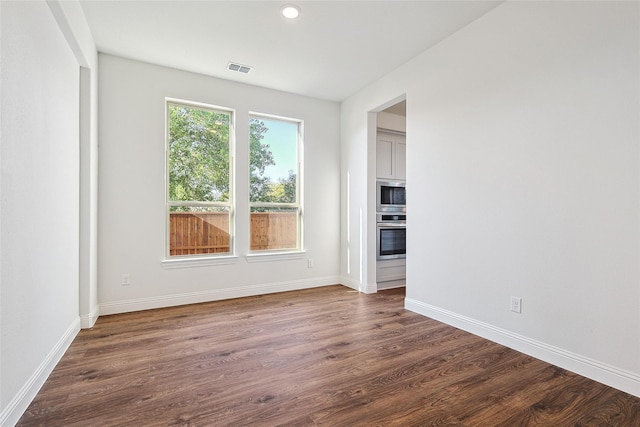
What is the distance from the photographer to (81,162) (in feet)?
9.37

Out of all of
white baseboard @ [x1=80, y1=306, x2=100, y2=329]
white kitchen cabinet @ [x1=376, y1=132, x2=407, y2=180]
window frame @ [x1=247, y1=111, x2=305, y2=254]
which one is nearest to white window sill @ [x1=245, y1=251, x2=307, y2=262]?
window frame @ [x1=247, y1=111, x2=305, y2=254]

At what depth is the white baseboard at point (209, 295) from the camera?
134 inches

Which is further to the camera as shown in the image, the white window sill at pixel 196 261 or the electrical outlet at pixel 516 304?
the white window sill at pixel 196 261

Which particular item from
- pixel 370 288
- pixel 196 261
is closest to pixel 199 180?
pixel 196 261

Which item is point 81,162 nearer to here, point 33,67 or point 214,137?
point 33,67

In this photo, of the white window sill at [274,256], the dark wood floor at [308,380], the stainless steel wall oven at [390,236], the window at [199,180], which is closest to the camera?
the dark wood floor at [308,380]

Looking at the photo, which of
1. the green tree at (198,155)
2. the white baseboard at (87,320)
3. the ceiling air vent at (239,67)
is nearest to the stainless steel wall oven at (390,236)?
the green tree at (198,155)

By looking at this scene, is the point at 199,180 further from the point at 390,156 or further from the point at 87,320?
the point at 390,156

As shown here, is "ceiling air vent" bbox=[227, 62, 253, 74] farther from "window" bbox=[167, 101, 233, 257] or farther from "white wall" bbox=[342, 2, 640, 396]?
"white wall" bbox=[342, 2, 640, 396]

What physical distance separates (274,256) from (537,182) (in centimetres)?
308

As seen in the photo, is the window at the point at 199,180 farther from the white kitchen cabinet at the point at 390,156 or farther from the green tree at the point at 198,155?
the white kitchen cabinet at the point at 390,156

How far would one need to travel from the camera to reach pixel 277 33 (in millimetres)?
2977

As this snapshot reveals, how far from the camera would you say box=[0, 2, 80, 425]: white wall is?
155cm

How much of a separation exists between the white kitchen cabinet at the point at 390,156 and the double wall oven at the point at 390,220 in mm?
137
